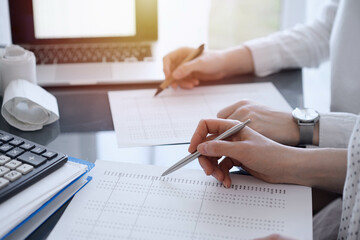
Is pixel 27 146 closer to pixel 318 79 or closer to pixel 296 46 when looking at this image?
pixel 296 46

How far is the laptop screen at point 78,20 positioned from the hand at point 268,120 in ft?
1.34

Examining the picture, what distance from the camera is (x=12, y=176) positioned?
0.63 metres

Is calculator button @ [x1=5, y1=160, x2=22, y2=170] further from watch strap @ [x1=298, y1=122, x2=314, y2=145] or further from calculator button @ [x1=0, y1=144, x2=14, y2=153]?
watch strap @ [x1=298, y1=122, x2=314, y2=145]

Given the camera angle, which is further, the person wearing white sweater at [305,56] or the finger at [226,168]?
the person wearing white sweater at [305,56]

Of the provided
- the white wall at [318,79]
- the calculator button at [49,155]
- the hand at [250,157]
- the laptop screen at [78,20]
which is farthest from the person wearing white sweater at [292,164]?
the white wall at [318,79]

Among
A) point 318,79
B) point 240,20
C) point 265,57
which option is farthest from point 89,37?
point 318,79

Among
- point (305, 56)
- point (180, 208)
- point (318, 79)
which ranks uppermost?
point (305, 56)

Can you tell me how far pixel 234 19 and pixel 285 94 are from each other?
92cm

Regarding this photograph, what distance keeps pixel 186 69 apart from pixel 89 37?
27 cm

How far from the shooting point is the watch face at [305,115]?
844mm

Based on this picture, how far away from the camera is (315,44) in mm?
1229

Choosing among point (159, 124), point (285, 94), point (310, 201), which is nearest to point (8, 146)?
point (159, 124)

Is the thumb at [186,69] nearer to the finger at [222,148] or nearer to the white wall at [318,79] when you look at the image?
the finger at [222,148]

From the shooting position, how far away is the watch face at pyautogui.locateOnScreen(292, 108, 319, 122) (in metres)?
0.84
